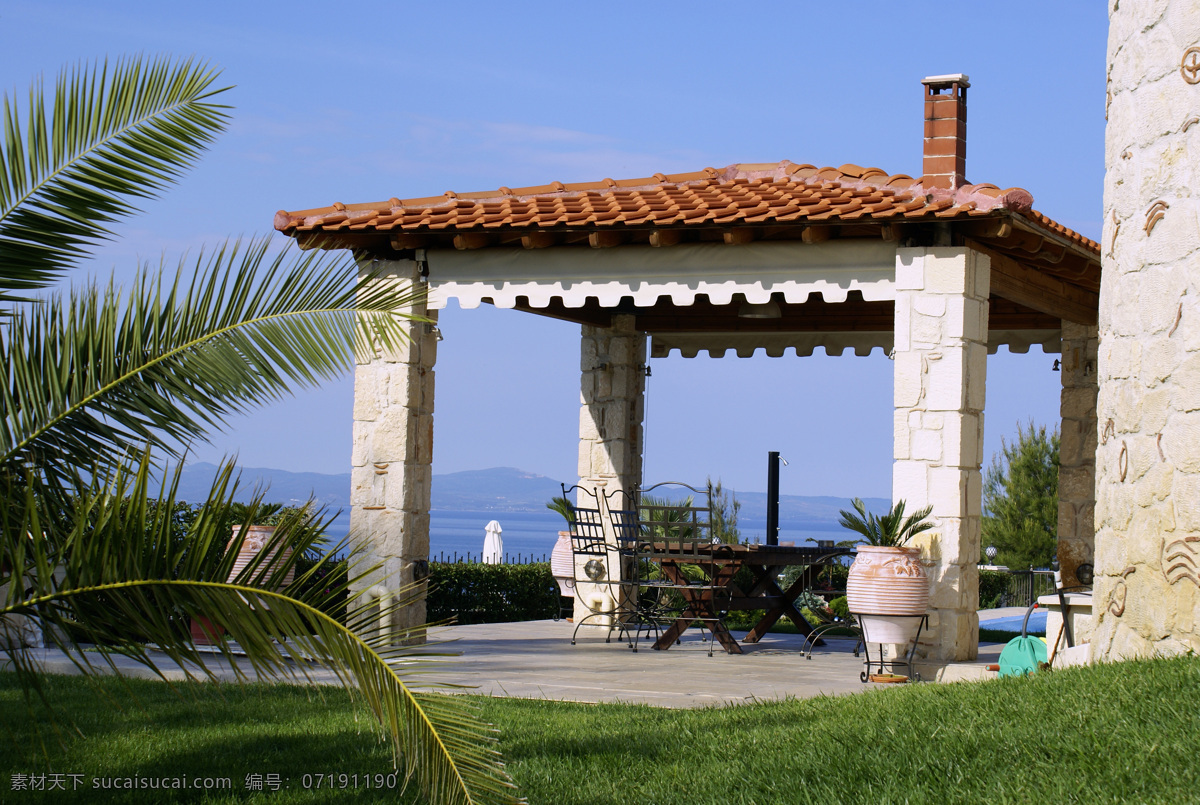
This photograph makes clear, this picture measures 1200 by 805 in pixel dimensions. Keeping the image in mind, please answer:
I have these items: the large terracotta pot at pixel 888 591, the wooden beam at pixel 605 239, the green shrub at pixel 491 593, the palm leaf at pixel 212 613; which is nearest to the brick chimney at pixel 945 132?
the wooden beam at pixel 605 239

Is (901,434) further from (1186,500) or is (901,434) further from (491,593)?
(491,593)

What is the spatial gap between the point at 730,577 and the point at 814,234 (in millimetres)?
2805

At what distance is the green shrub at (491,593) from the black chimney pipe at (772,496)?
273 centimetres

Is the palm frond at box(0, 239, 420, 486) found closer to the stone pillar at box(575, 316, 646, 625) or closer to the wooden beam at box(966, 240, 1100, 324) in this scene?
the wooden beam at box(966, 240, 1100, 324)

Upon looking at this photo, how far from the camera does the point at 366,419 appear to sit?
30.3 ft

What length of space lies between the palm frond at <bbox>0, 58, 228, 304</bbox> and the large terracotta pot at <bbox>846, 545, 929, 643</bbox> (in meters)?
4.94

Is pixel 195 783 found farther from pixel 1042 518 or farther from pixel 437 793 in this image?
pixel 1042 518

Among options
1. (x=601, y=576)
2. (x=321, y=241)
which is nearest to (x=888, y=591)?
(x=601, y=576)

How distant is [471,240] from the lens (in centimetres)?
897

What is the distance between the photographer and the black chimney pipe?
14.7m

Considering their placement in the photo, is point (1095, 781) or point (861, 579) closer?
point (1095, 781)

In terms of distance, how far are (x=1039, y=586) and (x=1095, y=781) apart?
1677 cm

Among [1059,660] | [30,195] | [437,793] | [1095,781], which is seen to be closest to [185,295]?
[30,195]

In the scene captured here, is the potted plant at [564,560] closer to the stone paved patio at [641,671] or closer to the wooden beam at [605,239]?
the stone paved patio at [641,671]
